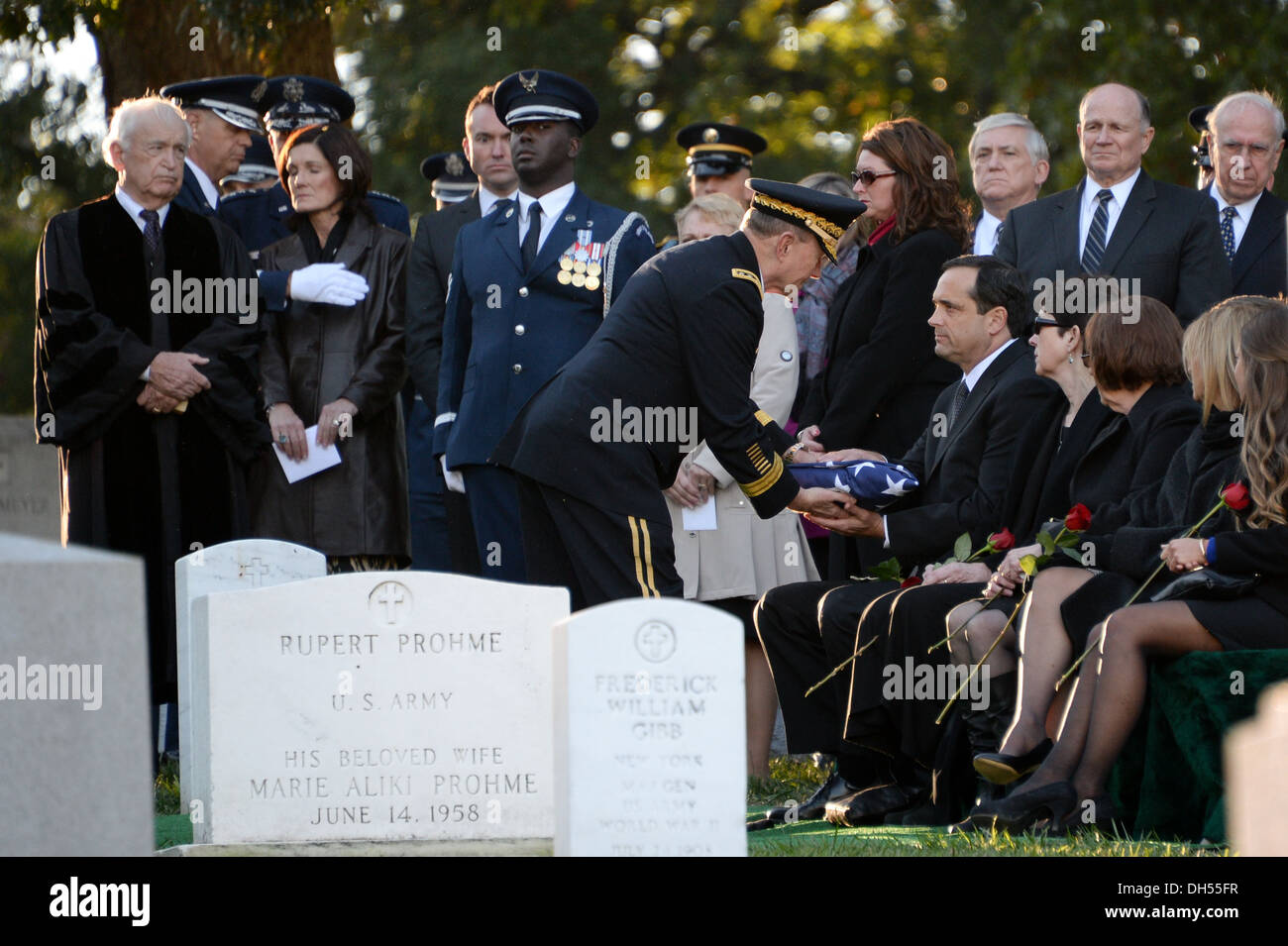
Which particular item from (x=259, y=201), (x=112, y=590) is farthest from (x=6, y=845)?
(x=259, y=201)

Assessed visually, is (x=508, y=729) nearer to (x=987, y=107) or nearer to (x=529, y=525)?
(x=529, y=525)

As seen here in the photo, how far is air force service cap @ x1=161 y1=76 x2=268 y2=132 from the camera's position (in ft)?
34.8

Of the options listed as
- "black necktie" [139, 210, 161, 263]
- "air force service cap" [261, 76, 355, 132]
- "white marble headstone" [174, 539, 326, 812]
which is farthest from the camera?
"air force service cap" [261, 76, 355, 132]

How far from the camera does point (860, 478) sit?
8.26 m

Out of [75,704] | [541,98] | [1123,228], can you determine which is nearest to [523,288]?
[541,98]

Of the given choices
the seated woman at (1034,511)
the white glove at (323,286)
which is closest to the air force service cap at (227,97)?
the white glove at (323,286)

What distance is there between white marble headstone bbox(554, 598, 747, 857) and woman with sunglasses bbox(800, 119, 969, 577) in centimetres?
364

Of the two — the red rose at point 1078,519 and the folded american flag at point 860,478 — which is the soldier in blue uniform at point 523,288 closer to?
the folded american flag at point 860,478

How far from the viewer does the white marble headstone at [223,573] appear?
314 inches

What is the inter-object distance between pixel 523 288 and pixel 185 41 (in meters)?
5.02

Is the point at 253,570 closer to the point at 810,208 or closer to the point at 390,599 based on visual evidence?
the point at 390,599

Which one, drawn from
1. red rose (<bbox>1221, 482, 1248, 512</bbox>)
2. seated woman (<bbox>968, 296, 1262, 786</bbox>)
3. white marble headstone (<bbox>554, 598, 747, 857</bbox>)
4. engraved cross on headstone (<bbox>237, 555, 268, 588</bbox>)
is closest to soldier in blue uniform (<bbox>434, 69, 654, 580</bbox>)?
engraved cross on headstone (<bbox>237, 555, 268, 588</bbox>)

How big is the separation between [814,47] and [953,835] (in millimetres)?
20799

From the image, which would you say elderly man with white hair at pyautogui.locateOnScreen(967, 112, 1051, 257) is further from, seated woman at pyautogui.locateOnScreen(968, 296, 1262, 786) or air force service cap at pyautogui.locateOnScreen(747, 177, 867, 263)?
seated woman at pyautogui.locateOnScreen(968, 296, 1262, 786)
